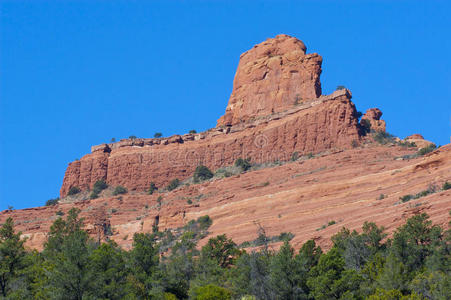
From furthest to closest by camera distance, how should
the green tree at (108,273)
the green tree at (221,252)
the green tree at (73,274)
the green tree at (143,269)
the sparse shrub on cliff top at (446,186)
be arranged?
1. the sparse shrub on cliff top at (446,186)
2. the green tree at (221,252)
3. the green tree at (143,269)
4. the green tree at (108,273)
5. the green tree at (73,274)

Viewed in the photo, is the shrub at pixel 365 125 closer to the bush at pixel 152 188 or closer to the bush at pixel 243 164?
the bush at pixel 243 164

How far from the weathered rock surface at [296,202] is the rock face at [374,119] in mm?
15984

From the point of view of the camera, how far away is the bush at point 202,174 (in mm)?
108062

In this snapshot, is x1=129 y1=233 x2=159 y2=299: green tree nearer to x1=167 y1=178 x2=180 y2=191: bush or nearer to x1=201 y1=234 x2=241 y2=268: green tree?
x1=201 y1=234 x2=241 y2=268: green tree

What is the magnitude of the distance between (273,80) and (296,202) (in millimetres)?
40099

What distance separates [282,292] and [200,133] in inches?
2717

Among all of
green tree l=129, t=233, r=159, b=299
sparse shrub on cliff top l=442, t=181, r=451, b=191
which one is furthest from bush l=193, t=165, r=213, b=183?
green tree l=129, t=233, r=159, b=299

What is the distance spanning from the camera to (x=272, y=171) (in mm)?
95250

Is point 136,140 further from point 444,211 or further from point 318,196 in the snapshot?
point 444,211

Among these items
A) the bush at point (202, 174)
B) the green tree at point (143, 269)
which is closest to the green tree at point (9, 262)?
the green tree at point (143, 269)

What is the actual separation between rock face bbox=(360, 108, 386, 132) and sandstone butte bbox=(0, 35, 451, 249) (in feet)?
0.60

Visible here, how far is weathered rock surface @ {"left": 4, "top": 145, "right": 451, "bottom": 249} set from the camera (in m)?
68.5

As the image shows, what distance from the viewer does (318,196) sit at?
266 ft

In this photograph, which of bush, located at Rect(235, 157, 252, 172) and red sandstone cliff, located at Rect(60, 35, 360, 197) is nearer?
red sandstone cliff, located at Rect(60, 35, 360, 197)
